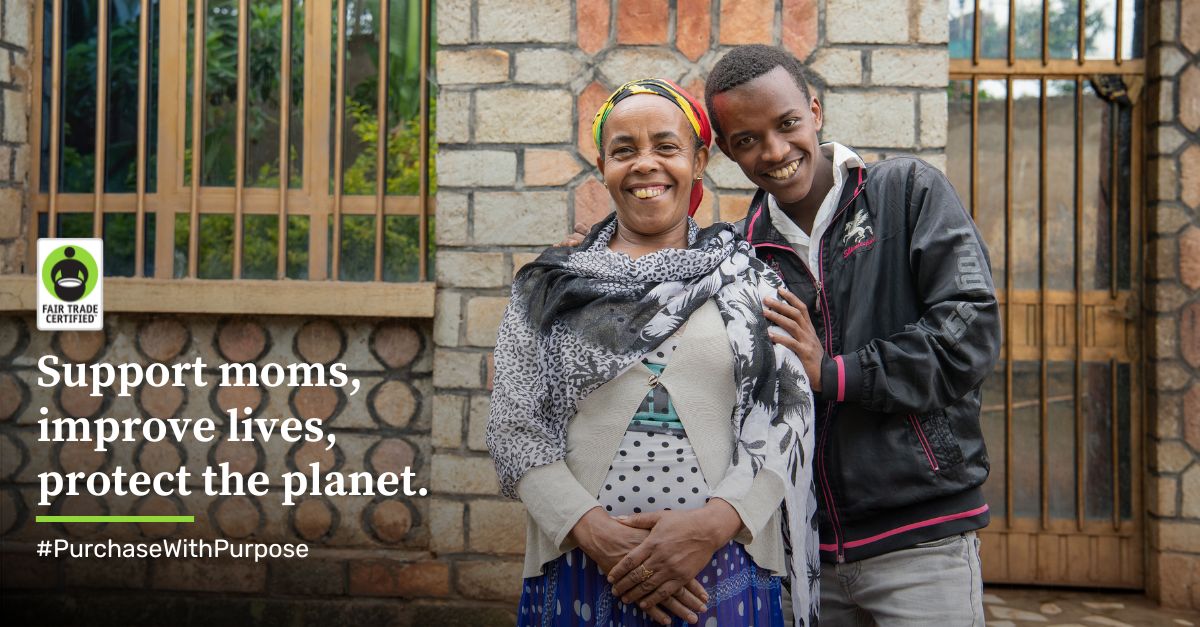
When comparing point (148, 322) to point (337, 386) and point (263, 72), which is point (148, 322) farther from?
point (263, 72)

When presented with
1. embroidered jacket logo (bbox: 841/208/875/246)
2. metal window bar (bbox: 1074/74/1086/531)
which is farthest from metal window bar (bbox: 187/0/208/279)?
metal window bar (bbox: 1074/74/1086/531)

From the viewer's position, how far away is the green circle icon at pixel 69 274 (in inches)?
151

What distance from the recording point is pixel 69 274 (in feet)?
12.7

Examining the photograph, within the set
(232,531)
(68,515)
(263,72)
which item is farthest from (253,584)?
(263,72)

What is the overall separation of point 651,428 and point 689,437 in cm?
8

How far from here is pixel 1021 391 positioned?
425cm

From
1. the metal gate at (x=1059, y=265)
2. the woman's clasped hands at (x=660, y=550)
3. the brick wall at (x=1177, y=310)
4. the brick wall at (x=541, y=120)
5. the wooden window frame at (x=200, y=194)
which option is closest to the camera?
the woman's clasped hands at (x=660, y=550)

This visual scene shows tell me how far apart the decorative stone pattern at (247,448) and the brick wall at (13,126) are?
35cm

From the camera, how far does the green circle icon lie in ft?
12.6

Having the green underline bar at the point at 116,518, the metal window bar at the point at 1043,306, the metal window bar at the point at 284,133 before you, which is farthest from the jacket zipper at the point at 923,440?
the green underline bar at the point at 116,518

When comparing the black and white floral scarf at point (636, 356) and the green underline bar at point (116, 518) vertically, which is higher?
the black and white floral scarf at point (636, 356)

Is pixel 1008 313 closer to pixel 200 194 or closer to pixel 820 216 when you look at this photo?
pixel 820 216

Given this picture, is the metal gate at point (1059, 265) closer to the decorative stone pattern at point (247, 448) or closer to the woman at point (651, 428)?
the decorative stone pattern at point (247, 448)

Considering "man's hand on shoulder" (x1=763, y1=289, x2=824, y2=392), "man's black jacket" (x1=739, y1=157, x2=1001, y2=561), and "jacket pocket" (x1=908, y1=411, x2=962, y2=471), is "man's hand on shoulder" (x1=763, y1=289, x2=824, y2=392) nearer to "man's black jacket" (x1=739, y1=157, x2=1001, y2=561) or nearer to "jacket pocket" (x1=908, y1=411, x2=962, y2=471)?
"man's black jacket" (x1=739, y1=157, x2=1001, y2=561)
